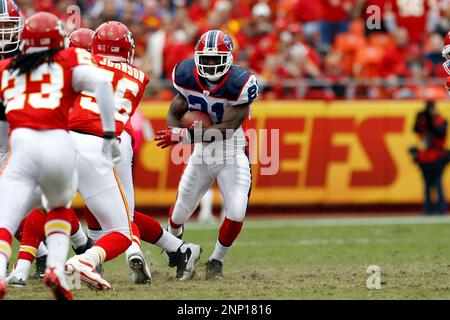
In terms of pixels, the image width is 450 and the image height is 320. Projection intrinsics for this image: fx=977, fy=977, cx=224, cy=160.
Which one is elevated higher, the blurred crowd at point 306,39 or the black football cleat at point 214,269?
the blurred crowd at point 306,39

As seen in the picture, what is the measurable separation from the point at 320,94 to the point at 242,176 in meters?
5.86

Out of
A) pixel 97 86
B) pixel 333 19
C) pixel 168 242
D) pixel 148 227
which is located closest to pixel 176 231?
pixel 168 242

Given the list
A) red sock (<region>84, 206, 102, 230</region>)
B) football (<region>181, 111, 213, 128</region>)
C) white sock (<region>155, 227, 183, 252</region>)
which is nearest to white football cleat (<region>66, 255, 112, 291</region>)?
red sock (<region>84, 206, 102, 230</region>)

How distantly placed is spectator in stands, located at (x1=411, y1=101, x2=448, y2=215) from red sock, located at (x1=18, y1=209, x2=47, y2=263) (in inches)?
267

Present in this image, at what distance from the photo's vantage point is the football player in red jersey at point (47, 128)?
211 inches

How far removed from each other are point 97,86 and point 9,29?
1.60 m

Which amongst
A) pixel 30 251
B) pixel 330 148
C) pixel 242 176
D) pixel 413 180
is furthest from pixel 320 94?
pixel 30 251

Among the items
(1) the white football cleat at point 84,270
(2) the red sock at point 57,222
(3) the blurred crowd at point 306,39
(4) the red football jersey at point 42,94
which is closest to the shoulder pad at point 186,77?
(4) the red football jersey at point 42,94

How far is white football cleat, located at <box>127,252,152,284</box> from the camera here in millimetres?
6418

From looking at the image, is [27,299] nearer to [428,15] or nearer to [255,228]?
[255,228]

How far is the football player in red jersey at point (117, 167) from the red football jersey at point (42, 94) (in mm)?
688

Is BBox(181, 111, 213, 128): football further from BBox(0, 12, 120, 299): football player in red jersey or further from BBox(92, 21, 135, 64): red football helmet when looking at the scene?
BBox(0, 12, 120, 299): football player in red jersey

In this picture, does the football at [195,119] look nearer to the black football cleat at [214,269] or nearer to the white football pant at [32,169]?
the black football cleat at [214,269]

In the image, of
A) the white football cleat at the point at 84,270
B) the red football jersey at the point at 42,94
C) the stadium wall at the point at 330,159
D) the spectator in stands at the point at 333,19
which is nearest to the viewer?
the red football jersey at the point at 42,94
